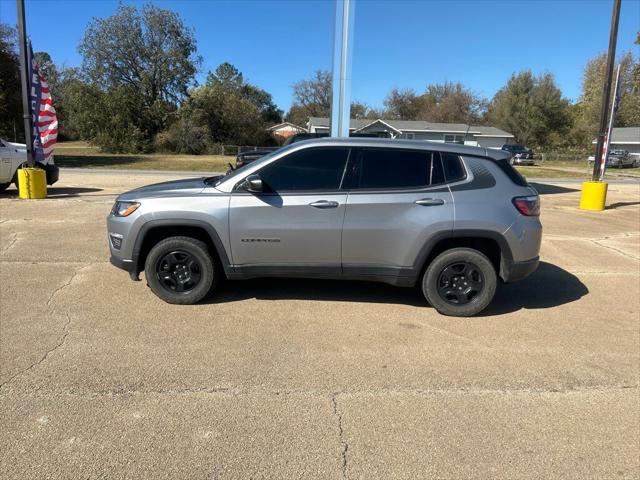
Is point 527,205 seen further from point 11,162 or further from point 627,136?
point 627,136

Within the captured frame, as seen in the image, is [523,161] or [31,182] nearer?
[31,182]

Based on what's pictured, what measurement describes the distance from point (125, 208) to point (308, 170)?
1.91 meters

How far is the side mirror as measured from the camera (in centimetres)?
486

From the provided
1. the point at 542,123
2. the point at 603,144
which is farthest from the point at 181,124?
the point at 542,123

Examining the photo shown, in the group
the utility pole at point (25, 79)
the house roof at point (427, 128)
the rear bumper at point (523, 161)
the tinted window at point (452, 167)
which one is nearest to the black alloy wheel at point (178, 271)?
the tinted window at point (452, 167)

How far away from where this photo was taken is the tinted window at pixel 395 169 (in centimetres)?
507

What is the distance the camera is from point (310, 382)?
147 inches

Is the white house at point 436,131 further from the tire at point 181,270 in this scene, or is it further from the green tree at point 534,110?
the tire at point 181,270

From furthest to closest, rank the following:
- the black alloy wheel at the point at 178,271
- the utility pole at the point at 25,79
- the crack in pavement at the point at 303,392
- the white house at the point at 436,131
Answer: the white house at the point at 436,131 < the utility pole at the point at 25,79 < the black alloy wheel at the point at 178,271 < the crack in pavement at the point at 303,392

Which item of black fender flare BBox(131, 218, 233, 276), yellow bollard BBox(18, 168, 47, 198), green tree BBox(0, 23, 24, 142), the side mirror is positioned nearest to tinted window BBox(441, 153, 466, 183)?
the side mirror

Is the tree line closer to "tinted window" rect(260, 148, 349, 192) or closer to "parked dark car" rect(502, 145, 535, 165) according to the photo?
"parked dark car" rect(502, 145, 535, 165)

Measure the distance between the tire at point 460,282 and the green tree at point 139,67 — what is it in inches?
1806

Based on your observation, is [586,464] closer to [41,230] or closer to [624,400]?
[624,400]

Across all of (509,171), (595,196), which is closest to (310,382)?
(509,171)
